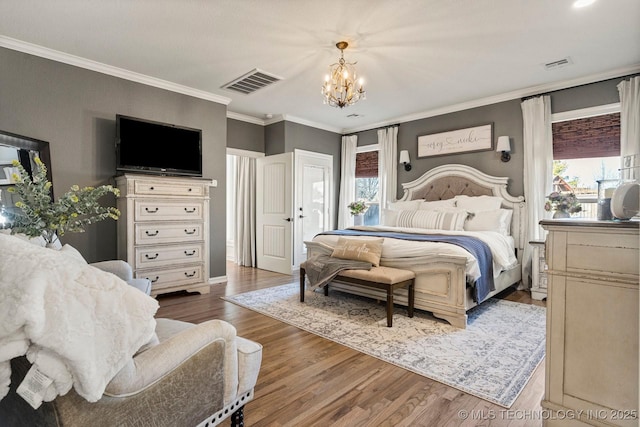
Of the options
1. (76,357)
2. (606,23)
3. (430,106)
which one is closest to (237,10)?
(76,357)

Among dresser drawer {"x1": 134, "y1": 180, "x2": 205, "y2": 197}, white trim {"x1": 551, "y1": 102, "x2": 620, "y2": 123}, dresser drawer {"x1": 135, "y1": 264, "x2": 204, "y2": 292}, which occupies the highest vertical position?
white trim {"x1": 551, "y1": 102, "x2": 620, "y2": 123}

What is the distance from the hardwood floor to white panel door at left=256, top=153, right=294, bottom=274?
277 cm

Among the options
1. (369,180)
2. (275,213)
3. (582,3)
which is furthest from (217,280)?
(582,3)

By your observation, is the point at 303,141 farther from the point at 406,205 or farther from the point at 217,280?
the point at 217,280

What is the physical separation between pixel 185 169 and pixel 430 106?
12.2 feet

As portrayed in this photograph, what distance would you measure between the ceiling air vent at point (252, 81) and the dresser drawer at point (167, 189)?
1.36 metres

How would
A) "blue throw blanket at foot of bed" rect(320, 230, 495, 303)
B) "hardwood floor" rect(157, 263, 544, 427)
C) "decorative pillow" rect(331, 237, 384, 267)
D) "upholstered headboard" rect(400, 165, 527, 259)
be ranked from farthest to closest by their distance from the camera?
1. "upholstered headboard" rect(400, 165, 527, 259)
2. "decorative pillow" rect(331, 237, 384, 267)
3. "blue throw blanket at foot of bed" rect(320, 230, 495, 303)
4. "hardwood floor" rect(157, 263, 544, 427)

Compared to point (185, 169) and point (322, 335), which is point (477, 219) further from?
point (185, 169)

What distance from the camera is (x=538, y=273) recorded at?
389cm

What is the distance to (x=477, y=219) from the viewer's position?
433cm

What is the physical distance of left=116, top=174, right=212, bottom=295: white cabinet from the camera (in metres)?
3.64

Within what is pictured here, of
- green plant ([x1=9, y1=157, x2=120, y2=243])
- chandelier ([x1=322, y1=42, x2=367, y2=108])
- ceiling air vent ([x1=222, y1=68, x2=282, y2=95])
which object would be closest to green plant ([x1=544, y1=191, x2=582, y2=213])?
chandelier ([x1=322, y1=42, x2=367, y2=108])

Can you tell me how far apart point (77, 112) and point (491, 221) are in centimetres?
500

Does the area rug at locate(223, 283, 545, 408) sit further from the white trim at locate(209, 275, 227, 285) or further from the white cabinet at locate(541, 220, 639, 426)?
the white trim at locate(209, 275, 227, 285)
